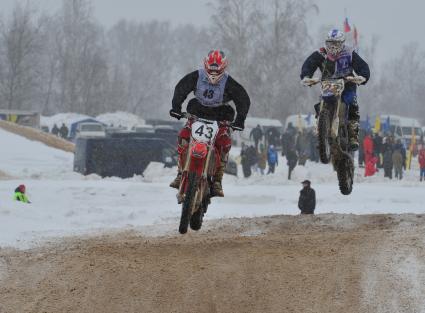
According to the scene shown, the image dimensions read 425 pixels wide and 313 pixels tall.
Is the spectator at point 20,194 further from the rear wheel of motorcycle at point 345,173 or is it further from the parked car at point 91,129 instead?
the parked car at point 91,129

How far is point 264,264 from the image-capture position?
1061cm

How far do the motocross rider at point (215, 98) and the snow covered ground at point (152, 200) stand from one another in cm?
454

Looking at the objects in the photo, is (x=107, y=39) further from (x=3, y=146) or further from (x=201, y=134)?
(x=201, y=134)

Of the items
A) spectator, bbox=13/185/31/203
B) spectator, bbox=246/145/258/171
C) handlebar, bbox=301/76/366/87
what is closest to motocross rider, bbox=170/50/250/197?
handlebar, bbox=301/76/366/87

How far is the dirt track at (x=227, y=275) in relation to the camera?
9680mm

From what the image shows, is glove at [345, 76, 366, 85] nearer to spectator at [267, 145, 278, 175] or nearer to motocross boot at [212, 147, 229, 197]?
motocross boot at [212, 147, 229, 197]

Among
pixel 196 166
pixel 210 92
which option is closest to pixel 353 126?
pixel 210 92

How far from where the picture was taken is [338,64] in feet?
39.5

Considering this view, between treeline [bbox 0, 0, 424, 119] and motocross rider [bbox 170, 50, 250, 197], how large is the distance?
54735mm

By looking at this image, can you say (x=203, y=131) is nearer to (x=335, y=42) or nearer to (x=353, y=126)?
(x=335, y=42)

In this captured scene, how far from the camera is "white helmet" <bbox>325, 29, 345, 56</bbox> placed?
466 inches

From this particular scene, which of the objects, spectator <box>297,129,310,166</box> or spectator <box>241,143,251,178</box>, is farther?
spectator <box>297,129,310,166</box>

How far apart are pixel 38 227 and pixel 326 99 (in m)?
7.98

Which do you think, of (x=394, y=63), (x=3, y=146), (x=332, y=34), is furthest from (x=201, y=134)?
(x=394, y=63)
